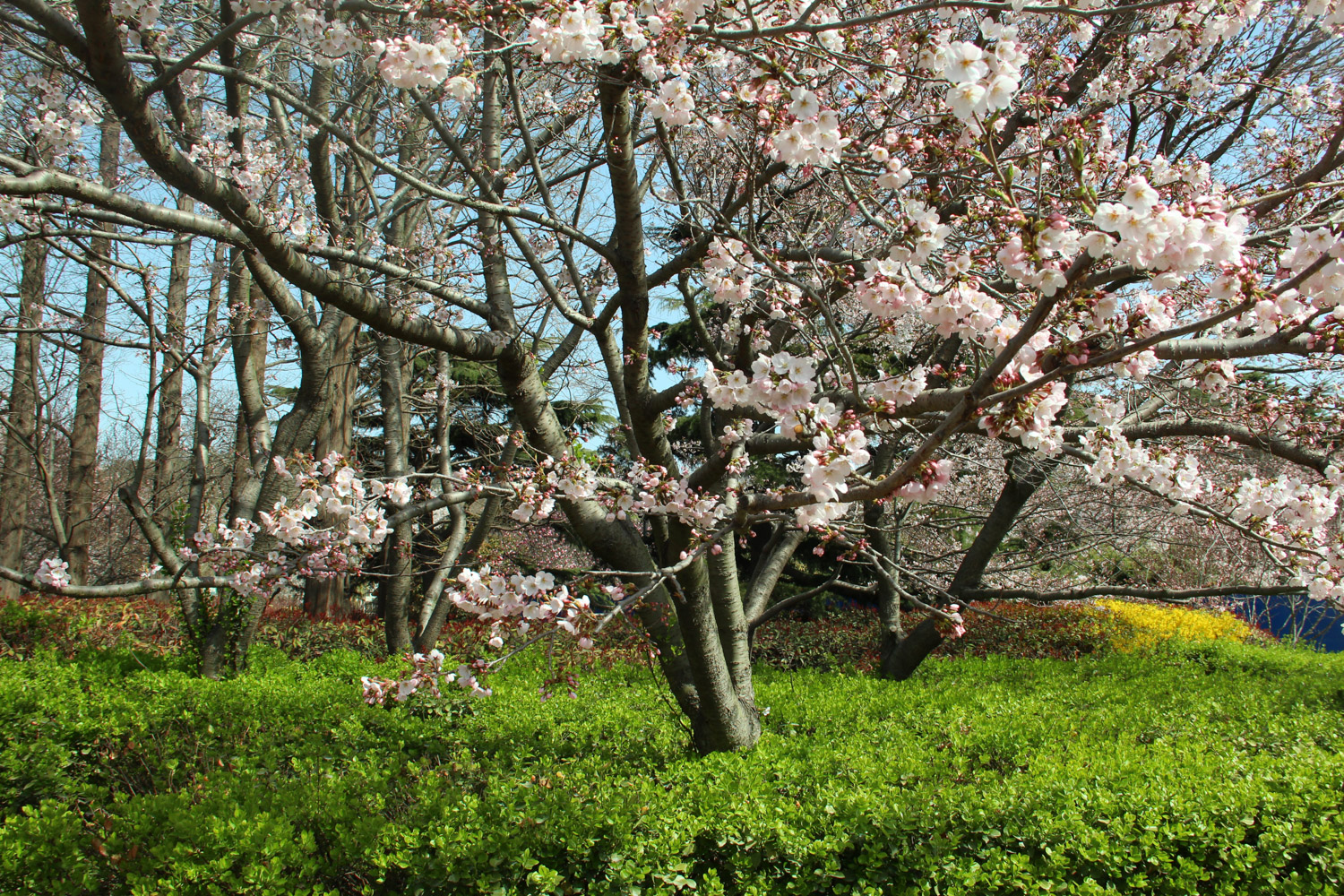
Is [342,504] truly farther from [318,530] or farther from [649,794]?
[649,794]

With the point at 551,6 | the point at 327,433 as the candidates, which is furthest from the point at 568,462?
the point at 327,433

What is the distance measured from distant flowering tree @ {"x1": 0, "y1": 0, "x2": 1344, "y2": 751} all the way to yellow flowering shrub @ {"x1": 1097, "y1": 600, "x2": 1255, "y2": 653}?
4352mm

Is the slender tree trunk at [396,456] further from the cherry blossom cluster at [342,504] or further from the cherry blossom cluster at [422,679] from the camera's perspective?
the cherry blossom cluster at [422,679]

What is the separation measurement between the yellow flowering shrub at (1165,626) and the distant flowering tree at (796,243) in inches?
171

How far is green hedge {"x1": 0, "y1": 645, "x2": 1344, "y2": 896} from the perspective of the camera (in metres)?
2.61

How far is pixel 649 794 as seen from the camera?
3.09 metres

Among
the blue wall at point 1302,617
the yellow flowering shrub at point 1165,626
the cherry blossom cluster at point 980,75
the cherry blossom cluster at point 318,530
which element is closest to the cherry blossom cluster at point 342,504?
the cherry blossom cluster at point 318,530

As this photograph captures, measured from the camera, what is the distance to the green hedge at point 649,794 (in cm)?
261

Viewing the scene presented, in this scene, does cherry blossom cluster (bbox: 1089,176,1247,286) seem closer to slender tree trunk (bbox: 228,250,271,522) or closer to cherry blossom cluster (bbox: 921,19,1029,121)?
cherry blossom cluster (bbox: 921,19,1029,121)

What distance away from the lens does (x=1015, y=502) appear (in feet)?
20.0

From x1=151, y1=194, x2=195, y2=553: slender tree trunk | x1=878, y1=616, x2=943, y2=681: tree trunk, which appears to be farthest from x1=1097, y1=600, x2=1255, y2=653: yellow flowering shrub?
x1=151, y1=194, x2=195, y2=553: slender tree trunk

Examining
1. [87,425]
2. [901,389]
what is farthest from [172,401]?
[901,389]

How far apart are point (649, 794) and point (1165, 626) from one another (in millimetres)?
10472

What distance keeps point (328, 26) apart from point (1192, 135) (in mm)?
6225
